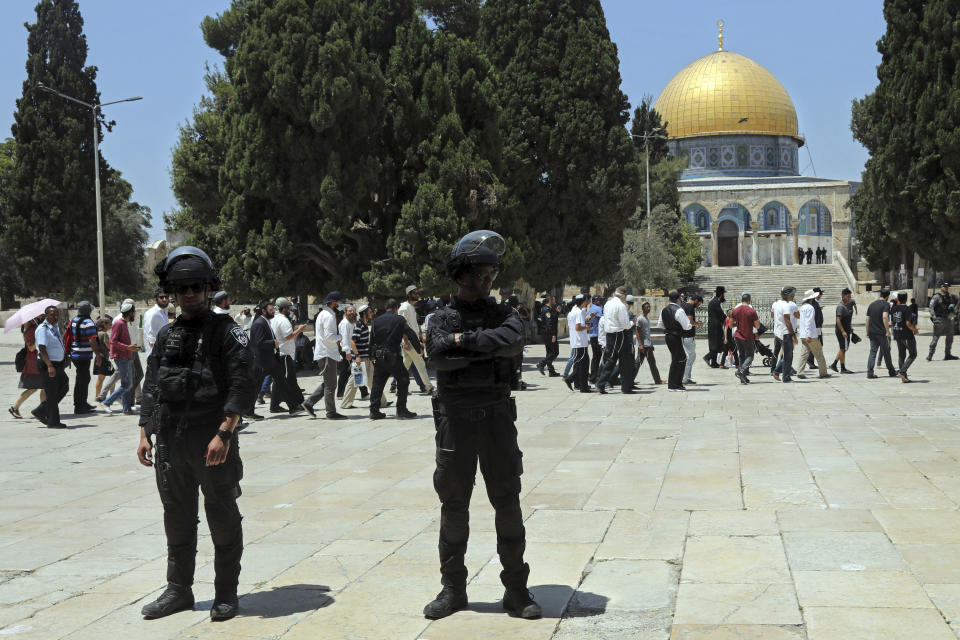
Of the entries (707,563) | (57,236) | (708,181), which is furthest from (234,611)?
(708,181)

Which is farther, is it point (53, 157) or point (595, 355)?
point (53, 157)

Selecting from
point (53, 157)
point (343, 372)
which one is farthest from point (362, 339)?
point (53, 157)

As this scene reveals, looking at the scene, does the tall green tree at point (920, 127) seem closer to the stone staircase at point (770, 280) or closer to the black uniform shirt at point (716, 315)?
the black uniform shirt at point (716, 315)

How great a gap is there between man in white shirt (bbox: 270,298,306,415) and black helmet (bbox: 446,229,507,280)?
8.33m

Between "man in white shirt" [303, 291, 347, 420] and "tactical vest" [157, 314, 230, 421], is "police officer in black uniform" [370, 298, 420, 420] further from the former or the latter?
"tactical vest" [157, 314, 230, 421]

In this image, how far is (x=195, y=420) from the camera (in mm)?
4375

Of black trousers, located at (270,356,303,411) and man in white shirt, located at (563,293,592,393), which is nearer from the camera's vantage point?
black trousers, located at (270,356,303,411)

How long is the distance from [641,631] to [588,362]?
434 inches

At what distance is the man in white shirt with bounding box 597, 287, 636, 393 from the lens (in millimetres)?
14352

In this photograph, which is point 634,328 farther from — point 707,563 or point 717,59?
point 717,59

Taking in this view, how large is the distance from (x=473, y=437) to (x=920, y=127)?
28.5 meters

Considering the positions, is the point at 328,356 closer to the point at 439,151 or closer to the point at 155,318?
the point at 155,318

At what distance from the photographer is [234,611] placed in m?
4.41

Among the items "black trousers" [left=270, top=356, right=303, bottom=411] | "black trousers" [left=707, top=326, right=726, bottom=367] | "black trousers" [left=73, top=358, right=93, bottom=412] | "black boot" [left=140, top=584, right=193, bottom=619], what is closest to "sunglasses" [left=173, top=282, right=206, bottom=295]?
"black boot" [left=140, top=584, right=193, bottom=619]
